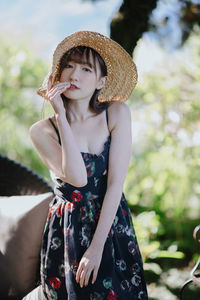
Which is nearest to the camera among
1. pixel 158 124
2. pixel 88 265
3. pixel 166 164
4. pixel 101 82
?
pixel 88 265

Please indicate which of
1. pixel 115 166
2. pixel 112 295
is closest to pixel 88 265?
pixel 112 295

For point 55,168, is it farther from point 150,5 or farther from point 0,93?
point 0,93

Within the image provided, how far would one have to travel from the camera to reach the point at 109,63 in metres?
1.82

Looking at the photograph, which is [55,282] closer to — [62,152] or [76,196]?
[76,196]

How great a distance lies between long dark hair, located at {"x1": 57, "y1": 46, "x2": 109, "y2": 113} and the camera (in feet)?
5.58

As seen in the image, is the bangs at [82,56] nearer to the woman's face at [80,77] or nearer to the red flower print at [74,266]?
the woman's face at [80,77]

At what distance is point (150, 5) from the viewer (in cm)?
267

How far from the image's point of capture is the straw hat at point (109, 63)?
5.66ft

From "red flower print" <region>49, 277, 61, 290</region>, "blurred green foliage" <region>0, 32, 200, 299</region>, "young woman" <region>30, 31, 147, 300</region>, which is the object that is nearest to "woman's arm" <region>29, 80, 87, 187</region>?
"young woman" <region>30, 31, 147, 300</region>

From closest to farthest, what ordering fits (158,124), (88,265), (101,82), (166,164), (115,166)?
(88,265) → (115,166) → (101,82) → (166,164) → (158,124)

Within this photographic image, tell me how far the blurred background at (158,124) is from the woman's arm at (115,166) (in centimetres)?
82

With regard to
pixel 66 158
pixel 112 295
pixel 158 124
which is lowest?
pixel 112 295

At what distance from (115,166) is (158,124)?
1.81m

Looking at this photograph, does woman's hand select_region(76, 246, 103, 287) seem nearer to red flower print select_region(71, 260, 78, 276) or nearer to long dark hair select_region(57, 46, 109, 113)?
red flower print select_region(71, 260, 78, 276)
